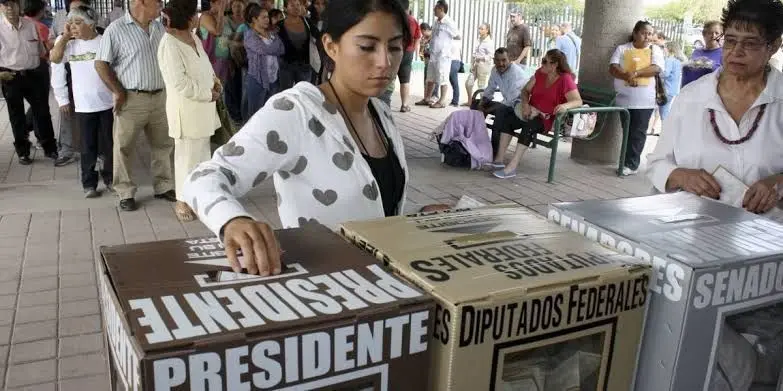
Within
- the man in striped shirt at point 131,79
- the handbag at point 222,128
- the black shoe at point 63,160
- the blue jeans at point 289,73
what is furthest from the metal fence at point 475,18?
the man in striped shirt at point 131,79

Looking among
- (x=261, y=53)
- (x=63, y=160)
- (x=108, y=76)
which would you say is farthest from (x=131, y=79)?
(x=261, y=53)

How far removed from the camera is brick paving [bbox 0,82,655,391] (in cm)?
297

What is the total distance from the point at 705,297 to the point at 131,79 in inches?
185

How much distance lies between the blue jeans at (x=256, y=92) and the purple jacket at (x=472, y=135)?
2.07 meters

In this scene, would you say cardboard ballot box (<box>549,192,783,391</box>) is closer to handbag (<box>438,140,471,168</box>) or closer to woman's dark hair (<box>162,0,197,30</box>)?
woman's dark hair (<box>162,0,197,30</box>)

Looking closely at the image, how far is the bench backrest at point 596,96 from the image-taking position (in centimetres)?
719

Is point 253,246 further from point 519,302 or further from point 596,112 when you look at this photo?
point 596,112

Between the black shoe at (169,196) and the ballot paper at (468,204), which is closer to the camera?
the ballot paper at (468,204)

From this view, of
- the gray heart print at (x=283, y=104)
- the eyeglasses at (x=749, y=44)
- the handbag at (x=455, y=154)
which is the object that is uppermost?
the eyeglasses at (x=749, y=44)

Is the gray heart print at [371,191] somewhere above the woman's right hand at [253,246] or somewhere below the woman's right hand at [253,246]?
below

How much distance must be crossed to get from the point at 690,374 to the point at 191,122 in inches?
169

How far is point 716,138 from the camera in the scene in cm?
210

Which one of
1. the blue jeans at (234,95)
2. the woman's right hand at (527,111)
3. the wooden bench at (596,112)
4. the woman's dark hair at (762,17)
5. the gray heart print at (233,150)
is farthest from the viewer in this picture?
the blue jeans at (234,95)

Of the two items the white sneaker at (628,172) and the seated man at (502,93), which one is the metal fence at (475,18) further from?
the white sneaker at (628,172)
